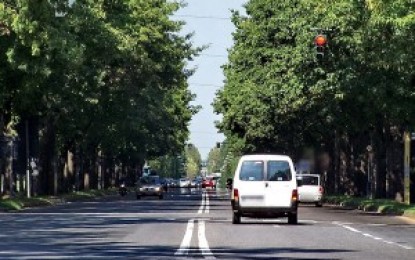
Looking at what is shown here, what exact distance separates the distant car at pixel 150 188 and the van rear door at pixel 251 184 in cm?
4882

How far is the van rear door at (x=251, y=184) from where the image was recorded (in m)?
37.5

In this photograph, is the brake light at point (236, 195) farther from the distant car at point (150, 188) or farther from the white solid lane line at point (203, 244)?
the distant car at point (150, 188)

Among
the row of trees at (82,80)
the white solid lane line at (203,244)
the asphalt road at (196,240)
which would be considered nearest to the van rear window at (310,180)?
the row of trees at (82,80)

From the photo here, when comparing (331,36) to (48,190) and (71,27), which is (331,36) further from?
(48,190)

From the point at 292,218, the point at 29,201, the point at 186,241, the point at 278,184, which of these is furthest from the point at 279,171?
the point at 29,201

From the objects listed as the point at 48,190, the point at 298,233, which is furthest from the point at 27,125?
the point at 298,233

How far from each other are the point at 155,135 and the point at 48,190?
38603mm

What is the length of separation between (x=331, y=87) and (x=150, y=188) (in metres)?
31.0

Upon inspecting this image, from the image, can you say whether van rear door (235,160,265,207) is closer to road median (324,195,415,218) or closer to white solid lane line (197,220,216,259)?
white solid lane line (197,220,216,259)

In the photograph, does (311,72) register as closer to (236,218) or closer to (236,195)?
(236,218)

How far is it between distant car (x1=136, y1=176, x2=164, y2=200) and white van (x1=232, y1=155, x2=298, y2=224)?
48.7 m

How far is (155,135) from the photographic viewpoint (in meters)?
114

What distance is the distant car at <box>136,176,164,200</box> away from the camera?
8669 cm

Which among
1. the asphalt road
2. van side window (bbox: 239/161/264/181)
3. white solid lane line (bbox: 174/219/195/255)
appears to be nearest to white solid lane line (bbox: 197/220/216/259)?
the asphalt road
